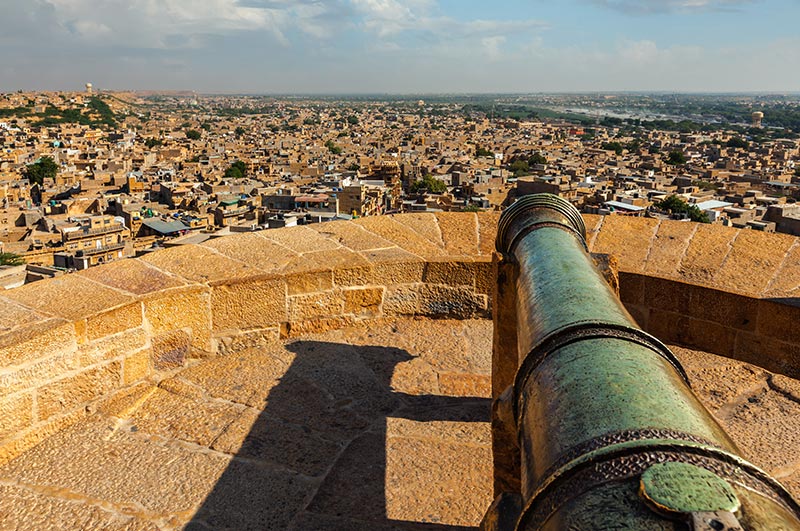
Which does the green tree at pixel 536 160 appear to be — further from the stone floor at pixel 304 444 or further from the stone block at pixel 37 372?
the stone block at pixel 37 372

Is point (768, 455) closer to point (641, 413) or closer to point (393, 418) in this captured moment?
point (393, 418)

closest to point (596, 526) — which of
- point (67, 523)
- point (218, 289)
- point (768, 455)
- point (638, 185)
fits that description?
point (67, 523)

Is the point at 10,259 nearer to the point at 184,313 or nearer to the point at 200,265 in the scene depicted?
the point at 200,265

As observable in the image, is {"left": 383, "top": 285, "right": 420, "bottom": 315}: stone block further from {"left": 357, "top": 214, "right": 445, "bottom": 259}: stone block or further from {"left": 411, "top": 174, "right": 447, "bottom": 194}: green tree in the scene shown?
{"left": 411, "top": 174, "right": 447, "bottom": 194}: green tree

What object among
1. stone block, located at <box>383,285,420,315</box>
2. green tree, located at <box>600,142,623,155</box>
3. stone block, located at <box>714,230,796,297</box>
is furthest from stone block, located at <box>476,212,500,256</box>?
green tree, located at <box>600,142,623,155</box>

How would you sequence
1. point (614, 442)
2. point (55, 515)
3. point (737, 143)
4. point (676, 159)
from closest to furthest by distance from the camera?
1. point (614, 442)
2. point (55, 515)
3. point (676, 159)
4. point (737, 143)

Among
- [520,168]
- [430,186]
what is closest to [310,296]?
[430,186]
